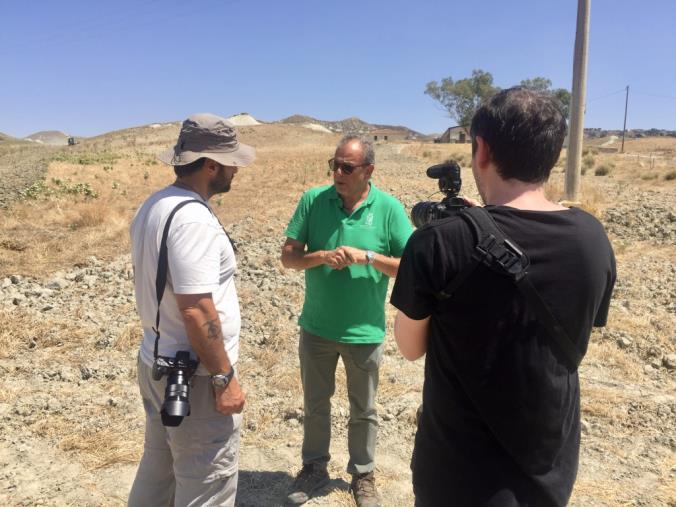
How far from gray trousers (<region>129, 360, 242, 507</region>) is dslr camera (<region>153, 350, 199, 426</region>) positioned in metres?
0.11

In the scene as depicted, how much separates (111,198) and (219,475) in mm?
12792

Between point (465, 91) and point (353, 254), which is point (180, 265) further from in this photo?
point (465, 91)

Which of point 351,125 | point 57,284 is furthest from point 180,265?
point 351,125

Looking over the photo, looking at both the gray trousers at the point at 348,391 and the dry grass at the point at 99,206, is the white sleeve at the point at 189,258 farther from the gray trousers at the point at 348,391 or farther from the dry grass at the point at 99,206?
the dry grass at the point at 99,206

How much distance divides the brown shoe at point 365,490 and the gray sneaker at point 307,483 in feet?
0.63

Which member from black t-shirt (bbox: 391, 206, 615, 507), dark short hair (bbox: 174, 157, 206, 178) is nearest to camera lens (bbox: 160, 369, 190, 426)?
dark short hair (bbox: 174, 157, 206, 178)

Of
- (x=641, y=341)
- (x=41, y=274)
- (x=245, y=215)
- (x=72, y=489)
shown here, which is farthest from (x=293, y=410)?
(x=245, y=215)

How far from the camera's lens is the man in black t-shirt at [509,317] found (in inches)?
54.1

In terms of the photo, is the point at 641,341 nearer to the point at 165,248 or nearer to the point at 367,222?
the point at 367,222

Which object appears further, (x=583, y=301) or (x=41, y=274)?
(x=41, y=274)

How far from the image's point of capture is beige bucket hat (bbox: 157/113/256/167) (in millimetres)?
2127

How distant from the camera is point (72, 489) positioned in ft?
10.3

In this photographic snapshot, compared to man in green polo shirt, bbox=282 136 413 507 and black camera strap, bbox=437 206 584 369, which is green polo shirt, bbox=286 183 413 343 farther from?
black camera strap, bbox=437 206 584 369

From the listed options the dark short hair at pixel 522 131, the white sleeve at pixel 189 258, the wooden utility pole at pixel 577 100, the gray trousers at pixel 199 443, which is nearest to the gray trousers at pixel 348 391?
the gray trousers at pixel 199 443
